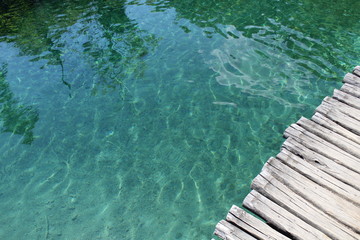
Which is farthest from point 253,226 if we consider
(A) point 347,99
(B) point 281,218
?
(A) point 347,99

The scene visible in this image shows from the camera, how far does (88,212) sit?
16.9ft

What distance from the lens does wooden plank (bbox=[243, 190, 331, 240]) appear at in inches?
126

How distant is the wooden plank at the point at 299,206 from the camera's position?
10.5ft

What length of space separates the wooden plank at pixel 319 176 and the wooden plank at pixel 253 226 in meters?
0.94

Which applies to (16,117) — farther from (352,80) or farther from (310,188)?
(352,80)

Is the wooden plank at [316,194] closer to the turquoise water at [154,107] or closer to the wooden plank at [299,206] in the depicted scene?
the wooden plank at [299,206]

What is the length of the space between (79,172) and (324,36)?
27.0ft

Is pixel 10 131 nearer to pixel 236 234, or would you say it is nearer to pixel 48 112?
pixel 48 112

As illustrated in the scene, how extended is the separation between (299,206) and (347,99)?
239 cm

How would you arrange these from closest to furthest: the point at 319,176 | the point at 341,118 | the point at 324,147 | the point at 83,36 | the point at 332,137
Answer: the point at 319,176, the point at 324,147, the point at 332,137, the point at 341,118, the point at 83,36

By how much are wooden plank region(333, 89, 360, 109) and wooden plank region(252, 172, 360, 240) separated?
84.8 inches

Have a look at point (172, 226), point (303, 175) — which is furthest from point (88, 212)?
point (303, 175)

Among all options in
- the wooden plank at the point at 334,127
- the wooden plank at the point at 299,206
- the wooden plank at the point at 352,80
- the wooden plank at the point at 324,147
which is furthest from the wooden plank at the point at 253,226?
the wooden plank at the point at 352,80

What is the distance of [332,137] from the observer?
4.25 metres
